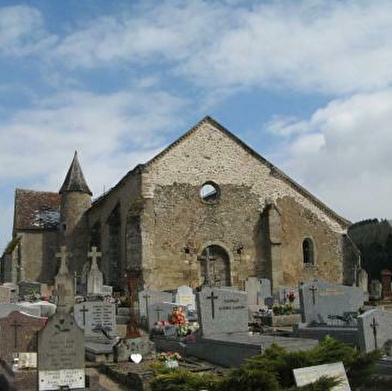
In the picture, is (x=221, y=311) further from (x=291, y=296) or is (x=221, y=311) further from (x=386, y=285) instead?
(x=386, y=285)

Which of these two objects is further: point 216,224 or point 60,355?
point 216,224

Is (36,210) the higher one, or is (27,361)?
(36,210)

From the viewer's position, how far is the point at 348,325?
466 inches

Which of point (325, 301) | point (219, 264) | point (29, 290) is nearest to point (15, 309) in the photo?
point (325, 301)

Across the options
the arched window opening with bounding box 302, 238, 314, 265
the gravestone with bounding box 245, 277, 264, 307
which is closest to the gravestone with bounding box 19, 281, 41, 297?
the gravestone with bounding box 245, 277, 264, 307

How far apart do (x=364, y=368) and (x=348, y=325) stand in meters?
→ 5.27

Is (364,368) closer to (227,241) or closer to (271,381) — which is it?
(271,381)

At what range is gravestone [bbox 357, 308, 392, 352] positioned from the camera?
9.73 metres

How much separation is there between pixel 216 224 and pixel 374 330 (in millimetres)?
17114

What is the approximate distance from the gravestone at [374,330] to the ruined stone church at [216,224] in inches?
590

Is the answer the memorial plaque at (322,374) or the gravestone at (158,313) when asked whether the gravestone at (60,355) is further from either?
the gravestone at (158,313)

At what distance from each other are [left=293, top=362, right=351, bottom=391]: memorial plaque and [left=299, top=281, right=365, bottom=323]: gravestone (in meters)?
7.05

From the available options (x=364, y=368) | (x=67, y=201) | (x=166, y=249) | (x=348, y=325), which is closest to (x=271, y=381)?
(x=364, y=368)

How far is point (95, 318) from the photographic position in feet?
44.2
